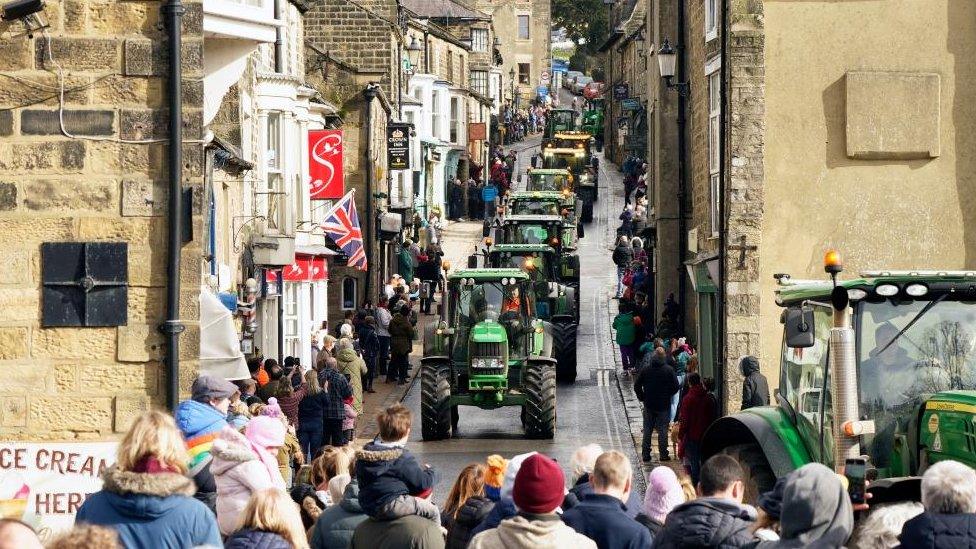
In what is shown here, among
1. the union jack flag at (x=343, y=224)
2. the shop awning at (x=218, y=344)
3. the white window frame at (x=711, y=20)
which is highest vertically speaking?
the white window frame at (x=711, y=20)

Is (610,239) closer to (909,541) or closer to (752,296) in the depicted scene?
(752,296)

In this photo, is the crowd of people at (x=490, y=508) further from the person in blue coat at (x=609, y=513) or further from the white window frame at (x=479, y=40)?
the white window frame at (x=479, y=40)

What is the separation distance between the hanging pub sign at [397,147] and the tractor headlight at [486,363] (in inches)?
810

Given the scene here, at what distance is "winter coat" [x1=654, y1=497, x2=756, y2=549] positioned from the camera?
783 cm

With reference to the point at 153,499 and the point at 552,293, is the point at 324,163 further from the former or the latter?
the point at 153,499

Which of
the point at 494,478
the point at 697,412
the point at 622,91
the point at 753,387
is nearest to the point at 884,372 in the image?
the point at 494,478

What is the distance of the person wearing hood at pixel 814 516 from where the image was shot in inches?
282

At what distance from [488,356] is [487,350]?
104 mm

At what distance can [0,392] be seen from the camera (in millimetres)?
11812

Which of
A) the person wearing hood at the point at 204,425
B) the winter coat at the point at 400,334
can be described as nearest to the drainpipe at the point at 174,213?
the person wearing hood at the point at 204,425

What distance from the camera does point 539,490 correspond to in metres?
7.52

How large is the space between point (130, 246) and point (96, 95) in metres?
1.15

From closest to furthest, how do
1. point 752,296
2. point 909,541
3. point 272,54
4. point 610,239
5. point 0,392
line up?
point 909,541 < point 0,392 < point 752,296 < point 272,54 < point 610,239

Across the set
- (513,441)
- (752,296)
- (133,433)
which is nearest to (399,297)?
(513,441)
